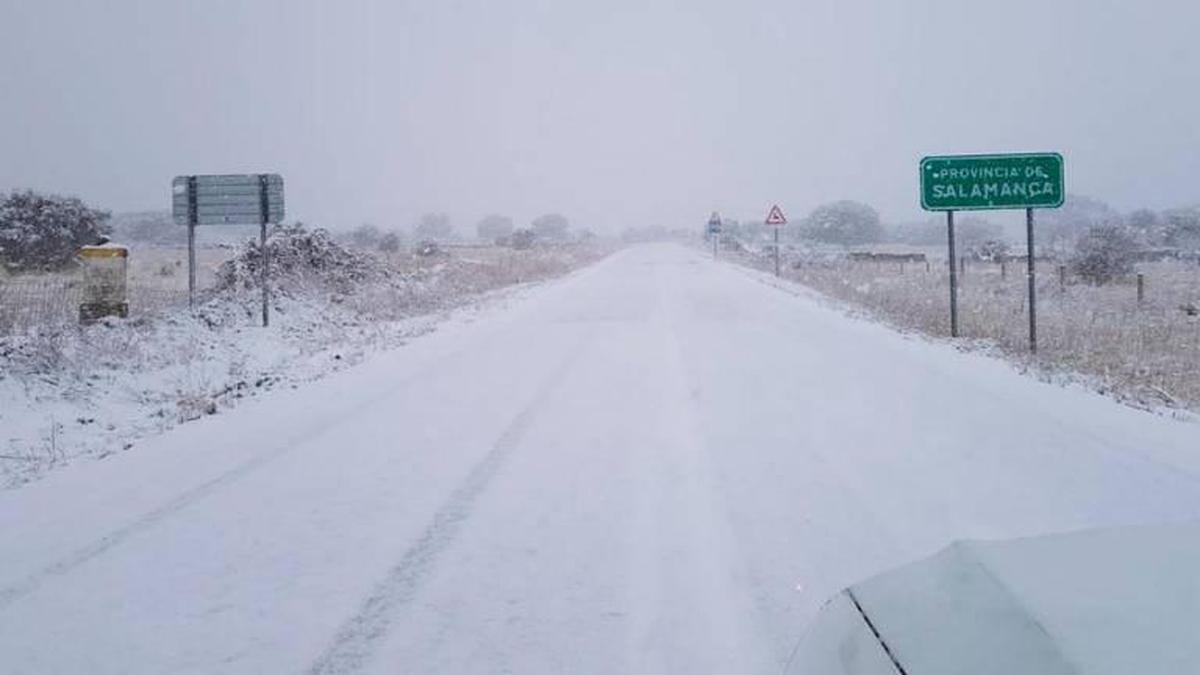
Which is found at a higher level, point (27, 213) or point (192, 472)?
point (27, 213)

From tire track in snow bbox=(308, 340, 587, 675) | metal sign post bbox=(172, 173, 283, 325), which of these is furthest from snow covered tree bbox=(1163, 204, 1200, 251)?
tire track in snow bbox=(308, 340, 587, 675)

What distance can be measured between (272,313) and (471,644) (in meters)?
19.7

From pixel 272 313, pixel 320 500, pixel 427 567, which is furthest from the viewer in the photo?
pixel 272 313

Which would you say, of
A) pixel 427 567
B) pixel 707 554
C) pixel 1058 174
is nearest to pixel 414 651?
pixel 427 567

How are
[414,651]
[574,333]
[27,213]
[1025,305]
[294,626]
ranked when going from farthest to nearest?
[27,213], [1025,305], [574,333], [294,626], [414,651]

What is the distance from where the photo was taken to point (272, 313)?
22297 mm

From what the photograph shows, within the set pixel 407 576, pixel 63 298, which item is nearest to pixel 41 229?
pixel 63 298

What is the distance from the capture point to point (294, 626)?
14.7 ft

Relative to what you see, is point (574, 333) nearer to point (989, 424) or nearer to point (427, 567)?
point (989, 424)

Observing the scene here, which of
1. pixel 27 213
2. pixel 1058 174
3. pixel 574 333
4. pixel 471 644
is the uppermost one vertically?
pixel 27 213

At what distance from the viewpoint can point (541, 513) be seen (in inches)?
247

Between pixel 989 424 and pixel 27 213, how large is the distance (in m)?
42.3

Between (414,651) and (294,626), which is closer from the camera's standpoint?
(414,651)

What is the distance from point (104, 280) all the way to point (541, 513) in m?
15.9
